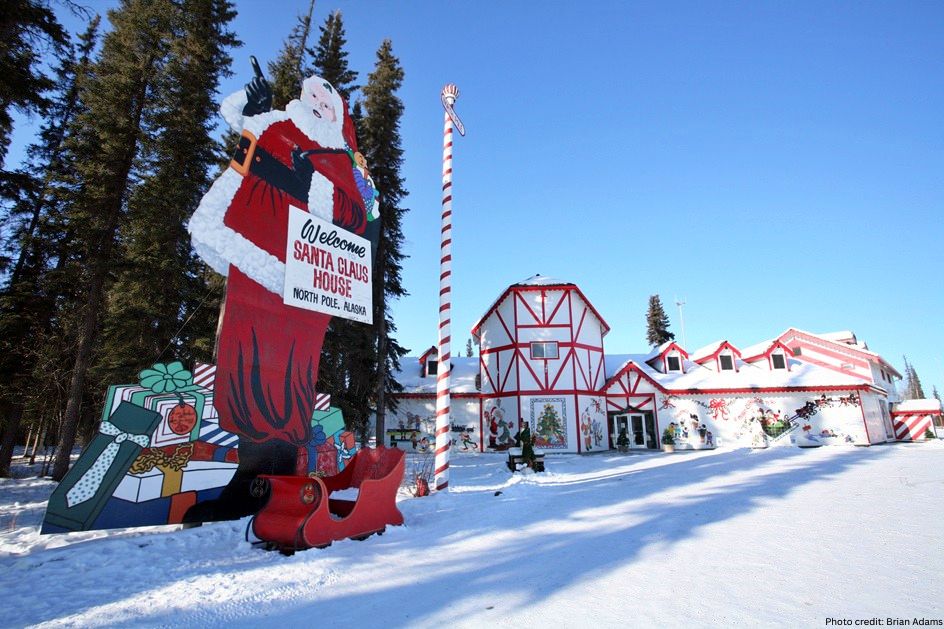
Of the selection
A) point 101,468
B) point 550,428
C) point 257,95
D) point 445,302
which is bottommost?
point 101,468

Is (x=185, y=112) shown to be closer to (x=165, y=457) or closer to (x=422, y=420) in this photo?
(x=165, y=457)

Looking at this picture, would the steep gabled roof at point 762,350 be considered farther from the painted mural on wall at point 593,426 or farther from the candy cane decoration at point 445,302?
the candy cane decoration at point 445,302

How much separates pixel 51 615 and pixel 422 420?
72.5ft

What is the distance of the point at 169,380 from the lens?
23.9ft

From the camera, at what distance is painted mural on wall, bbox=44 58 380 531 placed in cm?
675

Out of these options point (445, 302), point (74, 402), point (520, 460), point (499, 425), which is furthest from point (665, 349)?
point (74, 402)

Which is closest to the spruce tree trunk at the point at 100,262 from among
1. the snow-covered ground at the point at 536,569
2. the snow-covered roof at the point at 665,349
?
the snow-covered ground at the point at 536,569

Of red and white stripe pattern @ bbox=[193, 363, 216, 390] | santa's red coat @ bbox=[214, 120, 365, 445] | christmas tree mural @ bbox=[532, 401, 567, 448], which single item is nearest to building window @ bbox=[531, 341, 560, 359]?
christmas tree mural @ bbox=[532, 401, 567, 448]

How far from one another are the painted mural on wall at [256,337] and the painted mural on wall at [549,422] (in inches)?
584

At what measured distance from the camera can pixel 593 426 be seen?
2469cm

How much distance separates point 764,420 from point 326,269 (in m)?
24.8

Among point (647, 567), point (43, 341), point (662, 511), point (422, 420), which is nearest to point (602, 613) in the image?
point (647, 567)

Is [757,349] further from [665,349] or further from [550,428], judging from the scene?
[550,428]

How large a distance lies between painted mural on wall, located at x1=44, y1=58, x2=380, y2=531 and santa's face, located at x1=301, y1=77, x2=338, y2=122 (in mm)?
29
